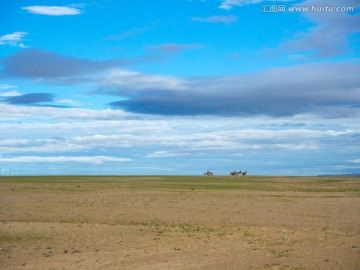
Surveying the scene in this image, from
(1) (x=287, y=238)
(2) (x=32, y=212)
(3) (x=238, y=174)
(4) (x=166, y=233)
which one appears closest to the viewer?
(1) (x=287, y=238)

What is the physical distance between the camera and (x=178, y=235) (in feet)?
74.9

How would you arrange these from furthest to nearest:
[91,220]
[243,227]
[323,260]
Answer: [91,220]
[243,227]
[323,260]

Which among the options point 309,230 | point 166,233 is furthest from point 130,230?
point 309,230

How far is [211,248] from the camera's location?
19547 millimetres

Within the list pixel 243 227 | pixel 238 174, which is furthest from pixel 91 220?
pixel 238 174

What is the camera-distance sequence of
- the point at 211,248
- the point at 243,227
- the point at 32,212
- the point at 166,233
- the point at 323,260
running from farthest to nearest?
the point at 32,212, the point at 243,227, the point at 166,233, the point at 211,248, the point at 323,260

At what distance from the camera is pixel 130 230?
2428cm

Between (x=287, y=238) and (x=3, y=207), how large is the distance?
69.3ft

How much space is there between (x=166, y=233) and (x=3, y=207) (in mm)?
15659

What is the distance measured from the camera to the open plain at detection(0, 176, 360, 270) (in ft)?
56.4

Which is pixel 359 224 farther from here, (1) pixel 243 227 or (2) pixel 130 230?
(2) pixel 130 230

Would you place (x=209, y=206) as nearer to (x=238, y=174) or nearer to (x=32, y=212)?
(x=32, y=212)

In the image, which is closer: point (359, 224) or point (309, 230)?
point (309, 230)

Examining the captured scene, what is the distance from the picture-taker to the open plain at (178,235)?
56.4 feet
